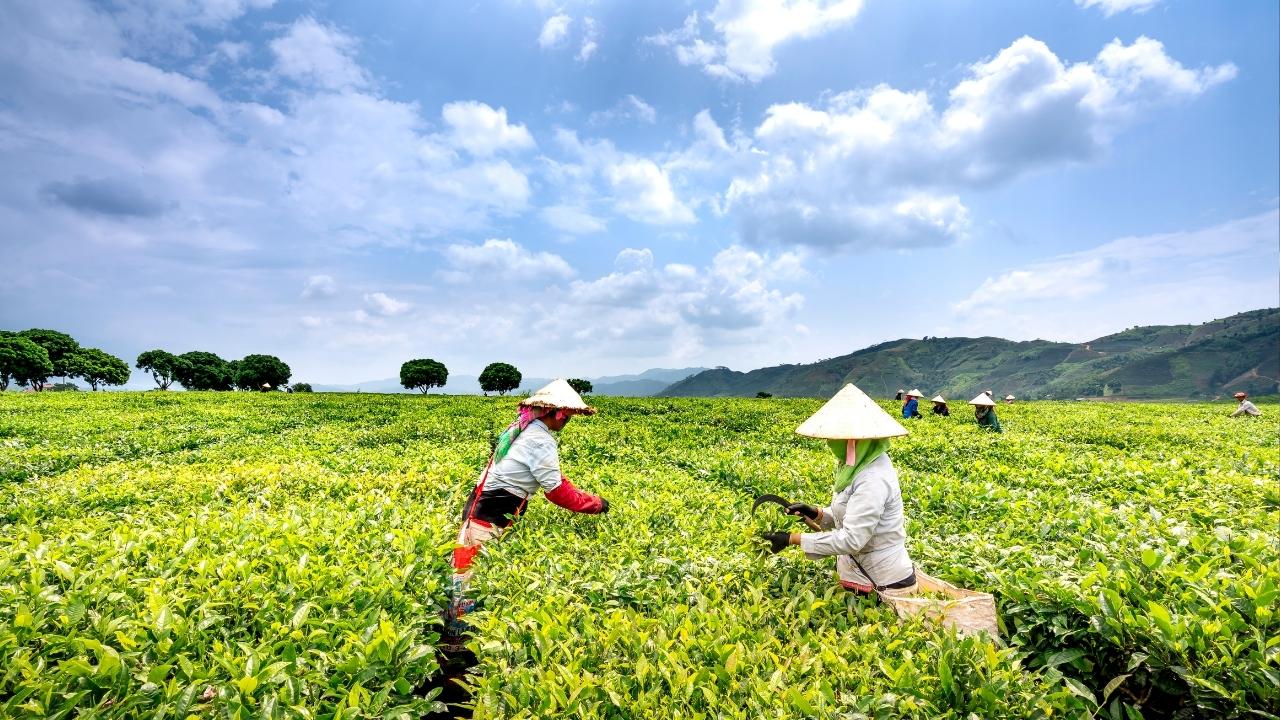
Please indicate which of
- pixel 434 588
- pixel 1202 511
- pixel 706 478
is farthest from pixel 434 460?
pixel 1202 511

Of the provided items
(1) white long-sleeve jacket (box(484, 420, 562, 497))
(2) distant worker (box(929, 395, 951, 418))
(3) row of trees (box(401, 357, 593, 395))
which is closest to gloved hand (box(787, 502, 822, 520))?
(1) white long-sleeve jacket (box(484, 420, 562, 497))

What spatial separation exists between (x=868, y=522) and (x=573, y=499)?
2.94m

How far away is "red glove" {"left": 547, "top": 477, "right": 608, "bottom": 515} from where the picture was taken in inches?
222

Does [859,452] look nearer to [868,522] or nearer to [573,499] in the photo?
[868,522]

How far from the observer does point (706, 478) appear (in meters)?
9.86

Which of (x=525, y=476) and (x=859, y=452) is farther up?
(x=859, y=452)

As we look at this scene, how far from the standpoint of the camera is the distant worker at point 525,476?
18.1 ft

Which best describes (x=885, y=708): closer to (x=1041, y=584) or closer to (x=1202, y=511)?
(x=1041, y=584)

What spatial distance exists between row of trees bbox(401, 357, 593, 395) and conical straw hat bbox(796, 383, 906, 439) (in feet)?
256

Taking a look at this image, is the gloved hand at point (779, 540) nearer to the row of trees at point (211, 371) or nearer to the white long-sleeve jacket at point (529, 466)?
the white long-sleeve jacket at point (529, 466)

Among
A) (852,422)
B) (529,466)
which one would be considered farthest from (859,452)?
(529,466)

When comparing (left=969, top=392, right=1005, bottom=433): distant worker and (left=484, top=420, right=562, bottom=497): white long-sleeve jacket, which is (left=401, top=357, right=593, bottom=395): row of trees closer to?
(left=969, top=392, right=1005, bottom=433): distant worker

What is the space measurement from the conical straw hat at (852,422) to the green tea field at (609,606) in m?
1.24

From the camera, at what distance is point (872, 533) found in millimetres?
4027
